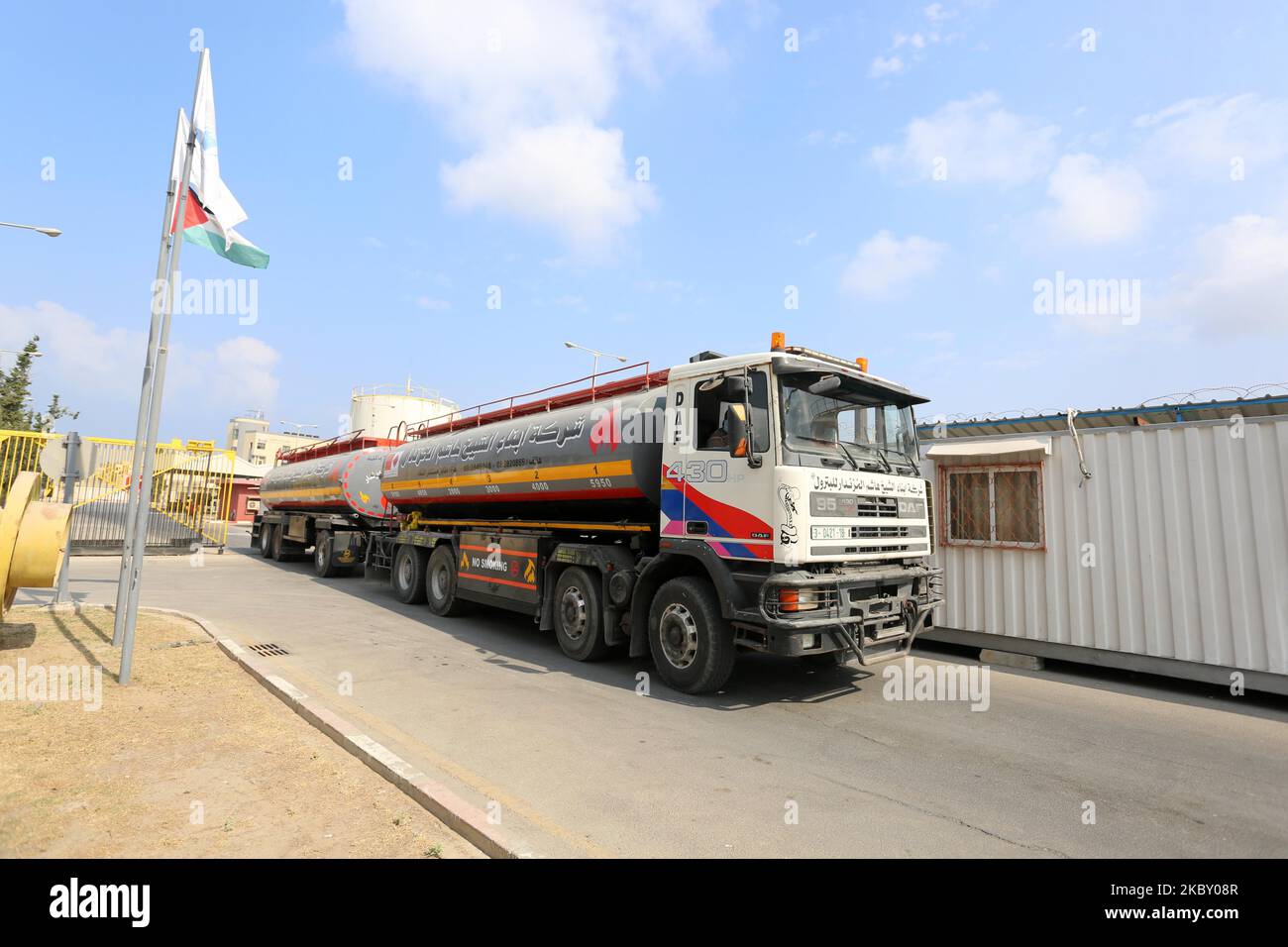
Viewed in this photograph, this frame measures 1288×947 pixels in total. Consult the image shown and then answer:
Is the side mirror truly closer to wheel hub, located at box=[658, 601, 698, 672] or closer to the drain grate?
wheel hub, located at box=[658, 601, 698, 672]

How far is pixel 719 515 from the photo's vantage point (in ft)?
20.6

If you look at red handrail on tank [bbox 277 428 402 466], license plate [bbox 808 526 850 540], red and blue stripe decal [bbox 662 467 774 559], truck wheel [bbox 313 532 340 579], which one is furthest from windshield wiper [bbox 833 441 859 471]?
truck wheel [bbox 313 532 340 579]

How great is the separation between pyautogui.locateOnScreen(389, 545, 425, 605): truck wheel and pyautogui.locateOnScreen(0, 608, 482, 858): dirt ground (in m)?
5.86


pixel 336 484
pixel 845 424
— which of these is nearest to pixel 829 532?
pixel 845 424

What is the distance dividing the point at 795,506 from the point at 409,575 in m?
9.21

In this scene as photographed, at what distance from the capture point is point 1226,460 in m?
6.98

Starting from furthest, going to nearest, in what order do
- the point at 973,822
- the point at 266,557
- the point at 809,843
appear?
the point at 266,557 < the point at 973,822 < the point at 809,843

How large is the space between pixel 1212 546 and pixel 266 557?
2385cm

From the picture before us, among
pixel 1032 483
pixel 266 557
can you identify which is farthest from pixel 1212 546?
pixel 266 557

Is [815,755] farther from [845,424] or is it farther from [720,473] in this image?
[845,424]

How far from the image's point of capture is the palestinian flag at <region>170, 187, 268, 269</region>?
7.28 meters

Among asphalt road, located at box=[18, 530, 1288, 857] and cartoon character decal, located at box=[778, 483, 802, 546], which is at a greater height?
cartoon character decal, located at box=[778, 483, 802, 546]

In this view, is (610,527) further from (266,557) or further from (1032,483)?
(266,557)
